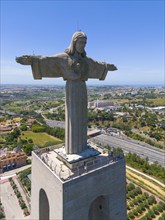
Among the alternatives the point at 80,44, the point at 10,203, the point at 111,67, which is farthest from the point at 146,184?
the point at 80,44

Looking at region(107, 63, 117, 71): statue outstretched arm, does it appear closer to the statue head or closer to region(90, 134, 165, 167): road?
the statue head

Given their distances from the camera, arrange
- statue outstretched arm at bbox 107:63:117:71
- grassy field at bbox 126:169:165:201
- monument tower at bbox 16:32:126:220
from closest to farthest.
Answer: monument tower at bbox 16:32:126:220
statue outstretched arm at bbox 107:63:117:71
grassy field at bbox 126:169:165:201

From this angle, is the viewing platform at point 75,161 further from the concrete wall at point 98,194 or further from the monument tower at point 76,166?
the concrete wall at point 98,194

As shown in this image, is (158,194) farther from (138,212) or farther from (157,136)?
(157,136)

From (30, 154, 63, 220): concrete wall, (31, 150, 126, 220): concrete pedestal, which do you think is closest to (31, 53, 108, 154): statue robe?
(30, 154, 63, 220): concrete wall

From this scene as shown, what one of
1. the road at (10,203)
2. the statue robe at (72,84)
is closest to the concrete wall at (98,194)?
the statue robe at (72,84)

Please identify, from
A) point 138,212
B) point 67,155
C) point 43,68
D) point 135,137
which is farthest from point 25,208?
point 135,137

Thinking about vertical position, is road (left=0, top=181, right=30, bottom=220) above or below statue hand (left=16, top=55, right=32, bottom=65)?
below

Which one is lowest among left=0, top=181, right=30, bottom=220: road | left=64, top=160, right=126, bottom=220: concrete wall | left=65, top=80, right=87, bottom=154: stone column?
left=0, top=181, right=30, bottom=220: road
